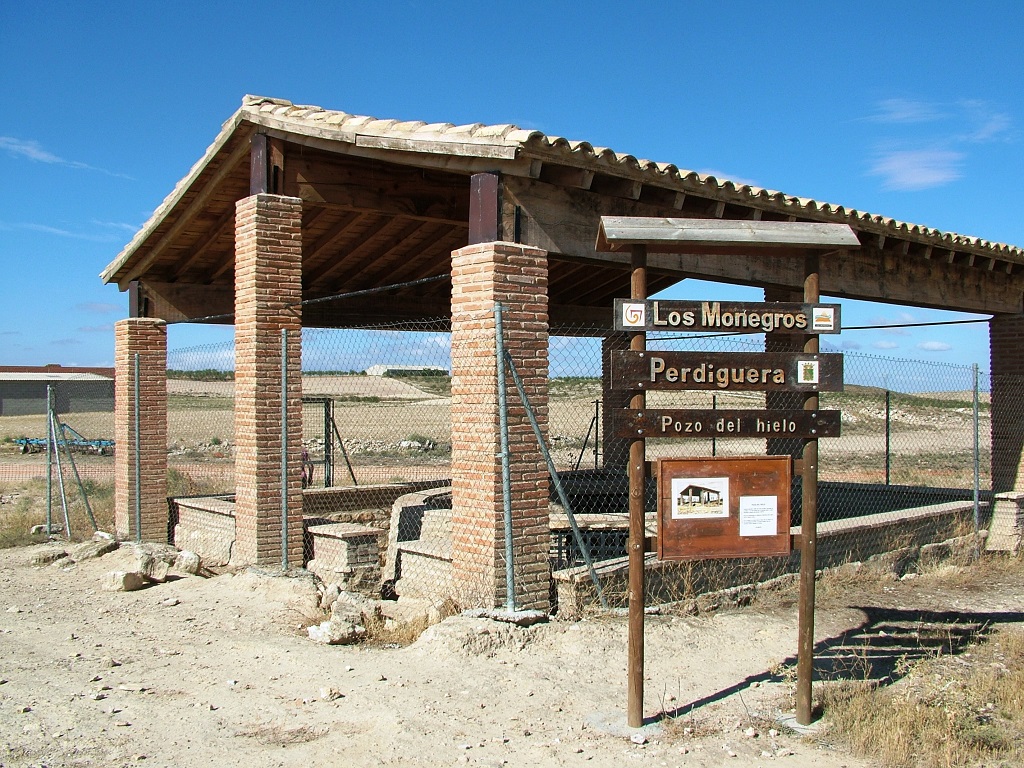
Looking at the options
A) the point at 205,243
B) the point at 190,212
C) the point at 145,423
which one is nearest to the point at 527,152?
the point at 190,212

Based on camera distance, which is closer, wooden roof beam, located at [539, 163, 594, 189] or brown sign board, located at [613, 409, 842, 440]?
brown sign board, located at [613, 409, 842, 440]

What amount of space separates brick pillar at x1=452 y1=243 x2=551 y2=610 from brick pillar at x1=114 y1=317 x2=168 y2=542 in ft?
19.8

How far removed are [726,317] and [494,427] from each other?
234 centimetres

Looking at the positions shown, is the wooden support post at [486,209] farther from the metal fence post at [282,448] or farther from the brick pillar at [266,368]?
the metal fence post at [282,448]

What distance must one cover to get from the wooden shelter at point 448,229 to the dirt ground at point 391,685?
258 cm

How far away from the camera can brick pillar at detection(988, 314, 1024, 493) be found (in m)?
12.2

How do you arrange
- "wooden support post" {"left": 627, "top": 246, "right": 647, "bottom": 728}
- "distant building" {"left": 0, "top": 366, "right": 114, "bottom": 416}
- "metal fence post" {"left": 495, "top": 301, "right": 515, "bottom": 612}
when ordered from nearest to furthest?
"wooden support post" {"left": 627, "top": 246, "right": 647, "bottom": 728}, "metal fence post" {"left": 495, "top": 301, "right": 515, "bottom": 612}, "distant building" {"left": 0, "top": 366, "right": 114, "bottom": 416}

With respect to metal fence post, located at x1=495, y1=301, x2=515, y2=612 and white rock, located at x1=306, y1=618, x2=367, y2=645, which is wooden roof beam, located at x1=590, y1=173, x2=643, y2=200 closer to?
metal fence post, located at x1=495, y1=301, x2=515, y2=612

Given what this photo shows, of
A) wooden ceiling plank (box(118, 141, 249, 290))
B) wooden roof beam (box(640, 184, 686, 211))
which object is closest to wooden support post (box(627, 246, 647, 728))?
wooden roof beam (box(640, 184, 686, 211))

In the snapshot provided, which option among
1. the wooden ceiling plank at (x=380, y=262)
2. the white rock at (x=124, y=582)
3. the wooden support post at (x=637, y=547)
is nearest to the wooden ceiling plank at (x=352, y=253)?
the wooden ceiling plank at (x=380, y=262)

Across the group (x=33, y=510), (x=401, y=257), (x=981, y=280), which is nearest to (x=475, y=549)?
(x=401, y=257)

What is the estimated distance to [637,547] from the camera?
483cm

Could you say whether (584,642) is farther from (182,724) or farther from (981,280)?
(981,280)

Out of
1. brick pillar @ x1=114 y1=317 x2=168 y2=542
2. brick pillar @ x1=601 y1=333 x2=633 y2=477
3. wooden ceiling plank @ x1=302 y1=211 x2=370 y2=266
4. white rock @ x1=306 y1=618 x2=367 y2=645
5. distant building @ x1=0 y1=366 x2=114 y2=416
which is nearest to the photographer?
white rock @ x1=306 y1=618 x2=367 y2=645
